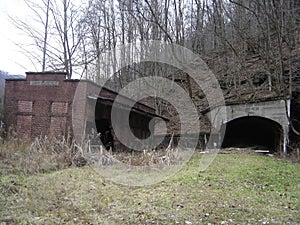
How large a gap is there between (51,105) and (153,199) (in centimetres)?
732

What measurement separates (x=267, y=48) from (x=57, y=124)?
936 cm

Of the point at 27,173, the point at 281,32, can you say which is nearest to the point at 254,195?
the point at 27,173

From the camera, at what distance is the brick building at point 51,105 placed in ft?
34.9

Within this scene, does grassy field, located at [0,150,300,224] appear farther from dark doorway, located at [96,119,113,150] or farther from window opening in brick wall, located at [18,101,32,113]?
dark doorway, located at [96,119,113,150]

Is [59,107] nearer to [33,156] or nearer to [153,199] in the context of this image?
[33,156]

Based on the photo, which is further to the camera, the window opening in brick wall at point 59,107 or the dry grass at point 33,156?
the window opening in brick wall at point 59,107

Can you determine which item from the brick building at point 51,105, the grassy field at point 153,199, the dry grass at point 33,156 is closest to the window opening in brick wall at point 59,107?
the brick building at point 51,105

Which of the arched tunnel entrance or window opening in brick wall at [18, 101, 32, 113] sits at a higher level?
window opening in brick wall at [18, 101, 32, 113]

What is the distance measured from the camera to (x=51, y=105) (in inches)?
435

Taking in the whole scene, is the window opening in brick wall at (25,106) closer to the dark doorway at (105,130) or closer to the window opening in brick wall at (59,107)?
the window opening in brick wall at (59,107)

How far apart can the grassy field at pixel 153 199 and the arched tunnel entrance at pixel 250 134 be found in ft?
22.6

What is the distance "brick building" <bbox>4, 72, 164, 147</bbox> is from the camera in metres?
10.6

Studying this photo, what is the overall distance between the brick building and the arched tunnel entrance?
7107mm

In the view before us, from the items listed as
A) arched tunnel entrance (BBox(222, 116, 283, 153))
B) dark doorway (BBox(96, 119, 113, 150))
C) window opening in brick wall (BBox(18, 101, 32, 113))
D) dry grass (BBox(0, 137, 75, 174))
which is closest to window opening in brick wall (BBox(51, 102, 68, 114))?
window opening in brick wall (BBox(18, 101, 32, 113))
